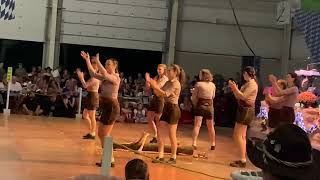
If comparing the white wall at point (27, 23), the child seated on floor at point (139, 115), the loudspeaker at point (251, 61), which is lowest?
the child seated on floor at point (139, 115)

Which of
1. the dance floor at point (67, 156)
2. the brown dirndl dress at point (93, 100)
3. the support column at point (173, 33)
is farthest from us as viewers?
the support column at point (173, 33)

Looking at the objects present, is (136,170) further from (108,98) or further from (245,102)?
(245,102)

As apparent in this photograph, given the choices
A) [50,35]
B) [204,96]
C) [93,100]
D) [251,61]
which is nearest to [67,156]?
[93,100]

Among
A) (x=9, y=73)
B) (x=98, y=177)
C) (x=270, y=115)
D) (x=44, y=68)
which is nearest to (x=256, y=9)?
(x=44, y=68)

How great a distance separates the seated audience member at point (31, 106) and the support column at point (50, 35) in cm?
271

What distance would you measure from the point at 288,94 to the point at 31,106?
37.3 feet

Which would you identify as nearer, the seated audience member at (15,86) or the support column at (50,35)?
the seated audience member at (15,86)

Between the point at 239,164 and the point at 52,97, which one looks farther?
the point at 52,97

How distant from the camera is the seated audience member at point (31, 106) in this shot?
19.2 metres

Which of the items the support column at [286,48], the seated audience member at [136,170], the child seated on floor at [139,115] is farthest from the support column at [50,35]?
the seated audience member at [136,170]

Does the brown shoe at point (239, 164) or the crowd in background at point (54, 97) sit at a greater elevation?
the crowd in background at point (54, 97)

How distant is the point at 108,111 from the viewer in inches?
357

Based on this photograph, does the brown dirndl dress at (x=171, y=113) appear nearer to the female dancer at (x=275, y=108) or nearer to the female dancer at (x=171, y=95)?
the female dancer at (x=171, y=95)

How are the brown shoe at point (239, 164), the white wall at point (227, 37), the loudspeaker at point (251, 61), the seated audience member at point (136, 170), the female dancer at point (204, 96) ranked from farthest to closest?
the white wall at point (227, 37) < the loudspeaker at point (251, 61) < the female dancer at point (204, 96) < the brown shoe at point (239, 164) < the seated audience member at point (136, 170)
